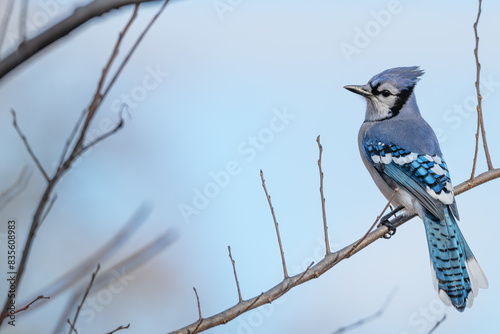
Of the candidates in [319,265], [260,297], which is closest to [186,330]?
[260,297]

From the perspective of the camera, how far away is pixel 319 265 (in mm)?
2371

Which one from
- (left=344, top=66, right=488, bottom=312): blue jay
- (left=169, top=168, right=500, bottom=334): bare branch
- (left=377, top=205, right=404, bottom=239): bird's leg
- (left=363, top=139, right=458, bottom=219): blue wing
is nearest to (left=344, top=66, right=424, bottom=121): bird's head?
(left=344, top=66, right=488, bottom=312): blue jay

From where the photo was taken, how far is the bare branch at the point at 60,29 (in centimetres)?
87

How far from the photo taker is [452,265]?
3104 mm

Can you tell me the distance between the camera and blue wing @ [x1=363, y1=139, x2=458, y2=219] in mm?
3238

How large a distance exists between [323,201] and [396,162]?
147 centimetres

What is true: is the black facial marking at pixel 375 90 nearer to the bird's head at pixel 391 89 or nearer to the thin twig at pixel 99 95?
the bird's head at pixel 391 89

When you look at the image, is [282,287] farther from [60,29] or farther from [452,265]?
[60,29]

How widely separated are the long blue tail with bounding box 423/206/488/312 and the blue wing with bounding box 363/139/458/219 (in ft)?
0.25

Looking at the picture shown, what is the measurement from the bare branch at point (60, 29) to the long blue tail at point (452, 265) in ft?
8.58

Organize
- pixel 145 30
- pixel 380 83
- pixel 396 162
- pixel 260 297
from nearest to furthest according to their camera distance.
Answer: pixel 145 30
pixel 260 297
pixel 396 162
pixel 380 83

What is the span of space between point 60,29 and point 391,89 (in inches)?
130

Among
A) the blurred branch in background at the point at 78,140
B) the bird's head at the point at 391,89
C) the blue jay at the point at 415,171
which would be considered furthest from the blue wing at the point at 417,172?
the blurred branch in background at the point at 78,140

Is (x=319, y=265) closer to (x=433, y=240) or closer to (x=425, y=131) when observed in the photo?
(x=433, y=240)
